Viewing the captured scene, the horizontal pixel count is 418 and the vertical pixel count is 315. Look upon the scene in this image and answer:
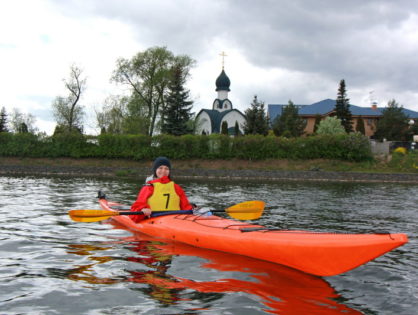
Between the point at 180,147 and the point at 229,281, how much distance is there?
94.0 ft

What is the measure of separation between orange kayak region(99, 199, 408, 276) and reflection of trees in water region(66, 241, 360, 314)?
177 millimetres

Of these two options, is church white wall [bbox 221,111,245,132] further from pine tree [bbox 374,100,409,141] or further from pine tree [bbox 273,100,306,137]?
pine tree [bbox 374,100,409,141]

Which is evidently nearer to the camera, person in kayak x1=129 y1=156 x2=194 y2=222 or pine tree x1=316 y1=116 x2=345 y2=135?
person in kayak x1=129 y1=156 x2=194 y2=222

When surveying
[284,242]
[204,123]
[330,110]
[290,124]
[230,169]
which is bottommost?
[284,242]

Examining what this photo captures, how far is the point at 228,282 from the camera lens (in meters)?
5.26

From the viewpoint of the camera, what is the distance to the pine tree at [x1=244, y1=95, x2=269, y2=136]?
1635 inches

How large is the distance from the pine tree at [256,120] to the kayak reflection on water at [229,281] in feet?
117

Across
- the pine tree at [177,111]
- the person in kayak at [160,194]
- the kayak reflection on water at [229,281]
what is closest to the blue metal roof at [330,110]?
the pine tree at [177,111]

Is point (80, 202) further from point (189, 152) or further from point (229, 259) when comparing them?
point (189, 152)

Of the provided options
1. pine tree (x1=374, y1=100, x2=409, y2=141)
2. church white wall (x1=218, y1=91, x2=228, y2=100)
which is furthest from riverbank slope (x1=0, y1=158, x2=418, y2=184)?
church white wall (x1=218, y1=91, x2=228, y2=100)

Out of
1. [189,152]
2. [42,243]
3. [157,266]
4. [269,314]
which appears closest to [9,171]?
[189,152]

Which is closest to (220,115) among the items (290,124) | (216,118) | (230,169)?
(216,118)

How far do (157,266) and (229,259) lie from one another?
46.0 inches

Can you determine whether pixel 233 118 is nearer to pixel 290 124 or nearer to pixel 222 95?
pixel 222 95
